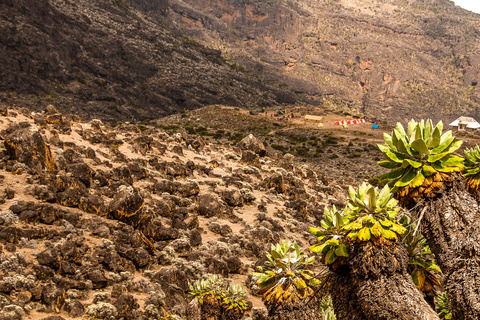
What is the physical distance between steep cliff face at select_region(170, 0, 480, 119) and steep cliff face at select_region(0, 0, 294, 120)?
44.2 meters

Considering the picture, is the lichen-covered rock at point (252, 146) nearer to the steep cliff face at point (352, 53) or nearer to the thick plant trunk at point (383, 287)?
the thick plant trunk at point (383, 287)

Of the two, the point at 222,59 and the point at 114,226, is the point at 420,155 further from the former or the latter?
the point at 222,59

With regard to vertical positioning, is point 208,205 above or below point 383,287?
below

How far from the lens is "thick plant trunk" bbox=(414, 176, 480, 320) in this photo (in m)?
4.19

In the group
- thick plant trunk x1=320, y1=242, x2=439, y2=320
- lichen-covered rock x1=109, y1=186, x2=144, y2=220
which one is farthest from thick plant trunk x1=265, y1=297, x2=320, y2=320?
lichen-covered rock x1=109, y1=186, x2=144, y2=220

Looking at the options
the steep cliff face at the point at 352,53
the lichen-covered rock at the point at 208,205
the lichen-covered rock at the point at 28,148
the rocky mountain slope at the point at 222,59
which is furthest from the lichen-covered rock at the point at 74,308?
the steep cliff face at the point at 352,53

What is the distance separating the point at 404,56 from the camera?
183 metres

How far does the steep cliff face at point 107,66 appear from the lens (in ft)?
237

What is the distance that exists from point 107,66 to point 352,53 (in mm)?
136063

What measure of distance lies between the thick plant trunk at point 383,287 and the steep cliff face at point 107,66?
7143cm

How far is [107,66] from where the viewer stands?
90.1 m

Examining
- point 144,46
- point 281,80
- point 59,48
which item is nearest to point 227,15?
point 281,80

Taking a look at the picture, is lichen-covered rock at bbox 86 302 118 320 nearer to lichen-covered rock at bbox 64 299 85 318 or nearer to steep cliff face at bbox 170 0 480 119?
lichen-covered rock at bbox 64 299 85 318

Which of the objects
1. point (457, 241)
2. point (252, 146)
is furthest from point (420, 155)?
point (252, 146)
